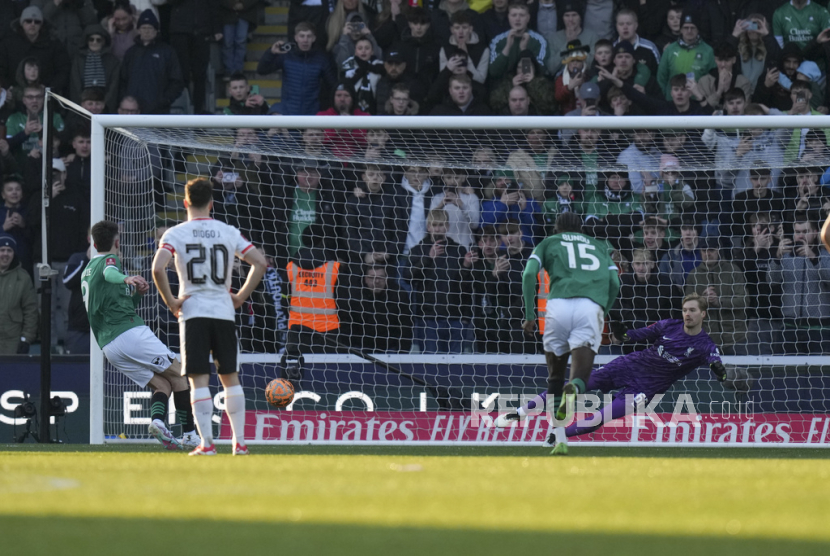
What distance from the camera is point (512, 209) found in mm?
11758

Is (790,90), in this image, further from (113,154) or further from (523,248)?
(113,154)

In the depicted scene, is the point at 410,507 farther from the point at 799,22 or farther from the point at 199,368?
the point at 799,22

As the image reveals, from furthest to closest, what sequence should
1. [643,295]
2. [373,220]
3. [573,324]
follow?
[373,220], [643,295], [573,324]

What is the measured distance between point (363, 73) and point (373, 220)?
2288 millimetres

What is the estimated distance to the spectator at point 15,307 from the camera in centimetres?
1215

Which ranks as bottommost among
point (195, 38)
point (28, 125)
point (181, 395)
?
point (181, 395)

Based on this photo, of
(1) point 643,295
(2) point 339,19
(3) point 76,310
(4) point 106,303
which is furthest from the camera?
(2) point 339,19

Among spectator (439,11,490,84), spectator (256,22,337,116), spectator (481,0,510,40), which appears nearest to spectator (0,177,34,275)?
spectator (256,22,337,116)

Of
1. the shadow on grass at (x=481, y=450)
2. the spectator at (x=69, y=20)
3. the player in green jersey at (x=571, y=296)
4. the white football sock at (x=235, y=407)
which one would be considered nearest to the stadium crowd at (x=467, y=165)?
the spectator at (x=69, y=20)

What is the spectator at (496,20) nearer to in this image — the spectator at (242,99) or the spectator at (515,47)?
the spectator at (515,47)

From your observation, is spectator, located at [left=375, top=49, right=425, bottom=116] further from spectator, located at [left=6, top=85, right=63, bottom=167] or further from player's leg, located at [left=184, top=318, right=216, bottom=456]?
player's leg, located at [left=184, top=318, right=216, bottom=456]

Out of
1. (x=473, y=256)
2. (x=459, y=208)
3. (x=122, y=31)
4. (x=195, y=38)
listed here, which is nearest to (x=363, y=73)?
(x=195, y=38)

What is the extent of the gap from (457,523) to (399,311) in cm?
762

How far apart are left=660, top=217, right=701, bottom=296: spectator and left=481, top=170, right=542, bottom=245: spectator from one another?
1.31m
